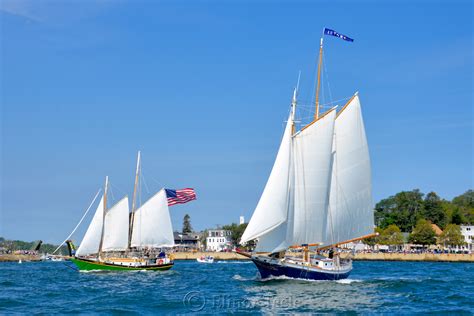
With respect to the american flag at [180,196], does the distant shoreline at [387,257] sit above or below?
below

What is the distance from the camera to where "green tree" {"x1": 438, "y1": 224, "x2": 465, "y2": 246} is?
169250 mm

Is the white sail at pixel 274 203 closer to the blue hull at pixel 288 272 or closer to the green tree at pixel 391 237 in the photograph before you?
the blue hull at pixel 288 272

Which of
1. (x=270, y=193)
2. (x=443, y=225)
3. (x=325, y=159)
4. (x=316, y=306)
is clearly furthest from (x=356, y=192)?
(x=443, y=225)

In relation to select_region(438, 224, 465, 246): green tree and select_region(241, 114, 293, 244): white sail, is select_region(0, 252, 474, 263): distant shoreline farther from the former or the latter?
select_region(241, 114, 293, 244): white sail

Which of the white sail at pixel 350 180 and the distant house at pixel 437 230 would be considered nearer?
the white sail at pixel 350 180

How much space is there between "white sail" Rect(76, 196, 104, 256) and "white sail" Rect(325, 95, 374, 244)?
3313cm

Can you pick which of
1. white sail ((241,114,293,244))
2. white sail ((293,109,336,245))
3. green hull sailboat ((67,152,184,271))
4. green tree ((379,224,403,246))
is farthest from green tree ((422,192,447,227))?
white sail ((241,114,293,244))

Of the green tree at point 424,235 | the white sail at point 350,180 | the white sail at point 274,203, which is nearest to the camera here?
the white sail at point 274,203

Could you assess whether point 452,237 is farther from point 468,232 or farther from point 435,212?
point 435,212

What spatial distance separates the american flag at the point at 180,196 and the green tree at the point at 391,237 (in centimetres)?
9583

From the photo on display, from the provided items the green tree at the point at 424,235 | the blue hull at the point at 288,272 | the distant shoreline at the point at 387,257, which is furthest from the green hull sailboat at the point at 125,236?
the green tree at the point at 424,235

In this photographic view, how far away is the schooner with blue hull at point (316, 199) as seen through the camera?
2505 inches

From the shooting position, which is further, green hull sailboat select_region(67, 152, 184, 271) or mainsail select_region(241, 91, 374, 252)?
green hull sailboat select_region(67, 152, 184, 271)

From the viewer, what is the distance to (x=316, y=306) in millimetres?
48750
